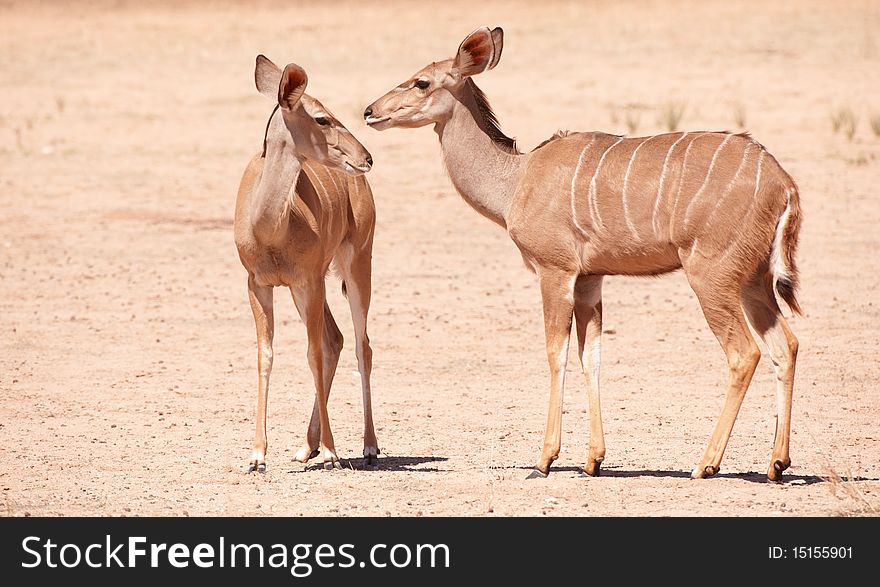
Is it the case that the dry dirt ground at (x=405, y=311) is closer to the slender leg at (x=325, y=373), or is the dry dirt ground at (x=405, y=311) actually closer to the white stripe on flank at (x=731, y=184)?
the slender leg at (x=325, y=373)

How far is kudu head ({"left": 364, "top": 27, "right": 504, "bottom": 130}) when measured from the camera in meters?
8.54

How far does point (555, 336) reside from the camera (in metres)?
8.08

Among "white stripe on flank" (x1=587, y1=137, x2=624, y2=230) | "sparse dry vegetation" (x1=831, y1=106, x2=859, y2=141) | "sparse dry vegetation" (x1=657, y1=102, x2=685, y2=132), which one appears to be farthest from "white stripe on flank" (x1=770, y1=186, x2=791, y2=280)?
"sparse dry vegetation" (x1=831, y1=106, x2=859, y2=141)

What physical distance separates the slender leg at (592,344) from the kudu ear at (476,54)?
1.47 meters

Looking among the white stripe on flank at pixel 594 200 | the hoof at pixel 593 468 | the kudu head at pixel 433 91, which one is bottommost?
the hoof at pixel 593 468

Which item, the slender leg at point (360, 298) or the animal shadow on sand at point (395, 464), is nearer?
the animal shadow on sand at point (395, 464)

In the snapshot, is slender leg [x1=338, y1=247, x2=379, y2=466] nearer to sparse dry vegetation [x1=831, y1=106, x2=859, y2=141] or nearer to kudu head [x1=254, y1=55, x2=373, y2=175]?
kudu head [x1=254, y1=55, x2=373, y2=175]

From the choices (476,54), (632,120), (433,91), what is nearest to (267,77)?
(433,91)

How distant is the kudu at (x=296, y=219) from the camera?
822 centimetres

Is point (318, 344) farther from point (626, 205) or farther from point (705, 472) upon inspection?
point (705, 472)

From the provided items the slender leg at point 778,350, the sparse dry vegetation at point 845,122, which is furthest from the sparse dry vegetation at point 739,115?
the slender leg at point 778,350
